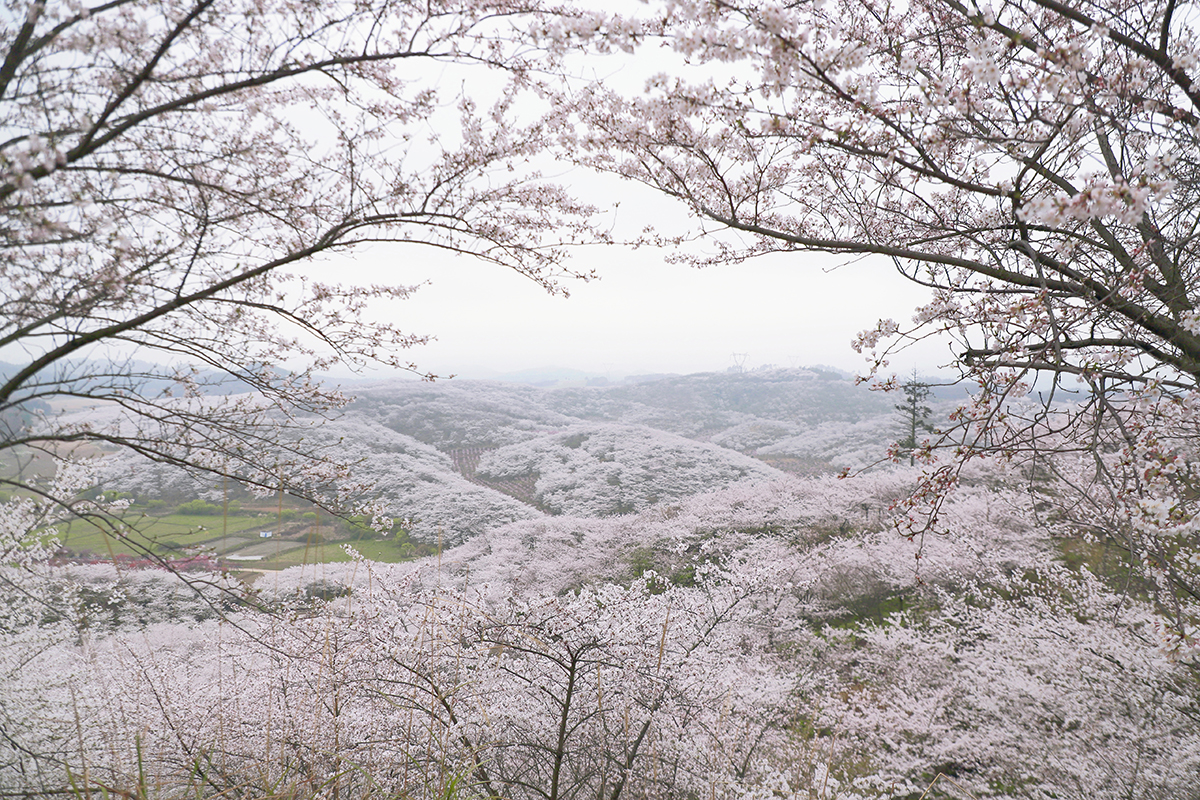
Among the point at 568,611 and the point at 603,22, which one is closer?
the point at 603,22

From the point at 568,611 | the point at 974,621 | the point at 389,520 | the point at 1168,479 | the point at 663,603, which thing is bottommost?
the point at 974,621

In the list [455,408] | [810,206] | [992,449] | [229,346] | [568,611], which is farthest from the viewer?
[455,408]

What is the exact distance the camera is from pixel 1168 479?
230 cm

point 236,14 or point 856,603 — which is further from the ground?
point 236,14

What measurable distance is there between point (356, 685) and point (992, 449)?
528 centimetres

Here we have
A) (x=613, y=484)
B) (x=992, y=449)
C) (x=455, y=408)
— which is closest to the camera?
(x=992, y=449)

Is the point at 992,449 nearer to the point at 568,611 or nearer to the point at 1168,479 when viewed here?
the point at 1168,479

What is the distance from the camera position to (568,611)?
15.9 feet

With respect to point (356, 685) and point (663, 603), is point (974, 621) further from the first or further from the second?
point (356, 685)

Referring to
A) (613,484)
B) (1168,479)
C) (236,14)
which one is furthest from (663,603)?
(613,484)

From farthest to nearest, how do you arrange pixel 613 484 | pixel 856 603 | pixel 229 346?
1. pixel 613 484
2. pixel 856 603
3. pixel 229 346

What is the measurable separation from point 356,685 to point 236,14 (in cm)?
510

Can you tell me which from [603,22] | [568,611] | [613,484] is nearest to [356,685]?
[568,611]

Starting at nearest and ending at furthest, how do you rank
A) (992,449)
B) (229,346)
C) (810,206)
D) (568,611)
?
(992,449)
(229,346)
(810,206)
(568,611)
